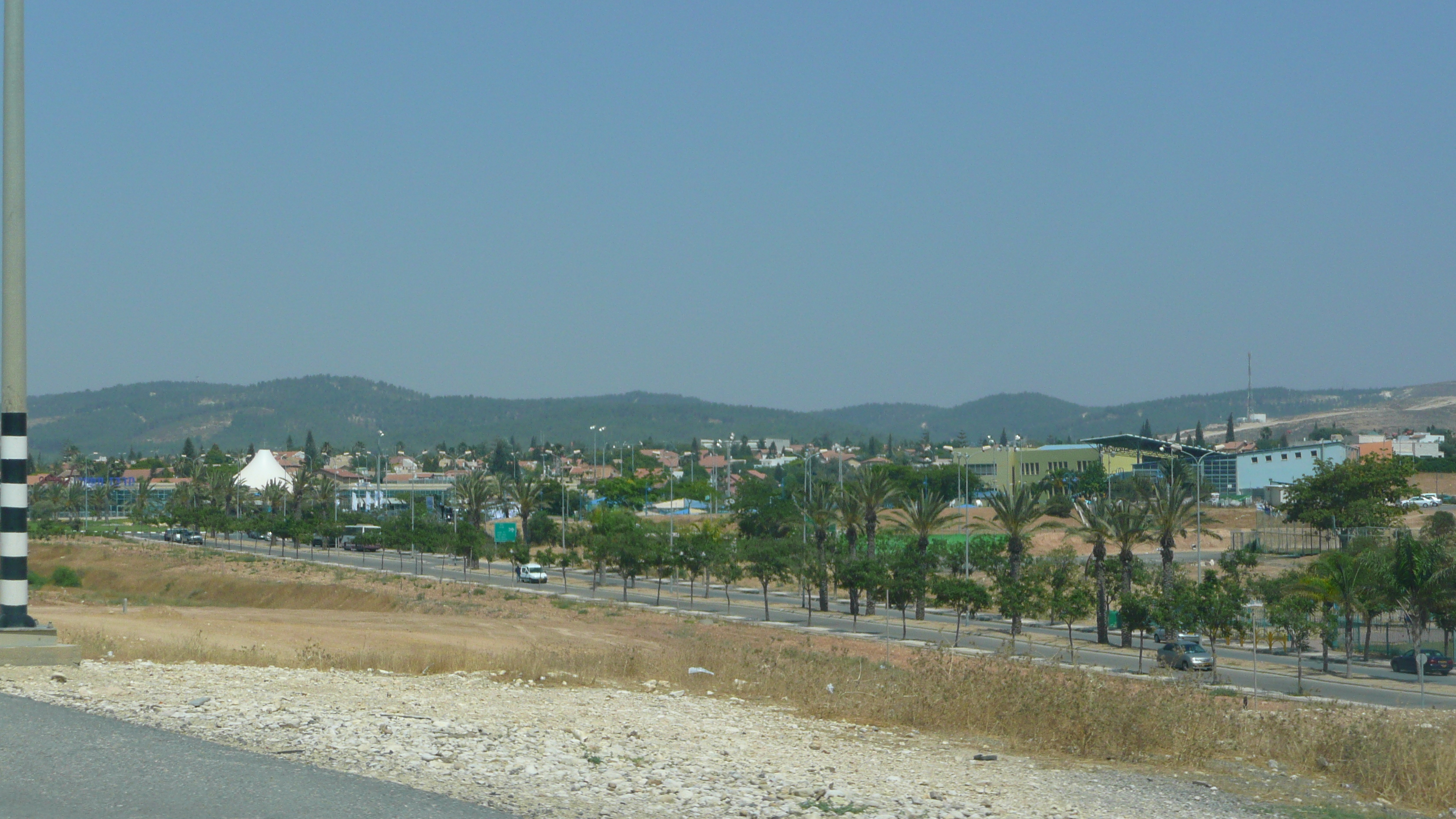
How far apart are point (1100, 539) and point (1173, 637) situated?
6.38 m

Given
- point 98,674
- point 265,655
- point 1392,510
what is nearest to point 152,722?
point 98,674

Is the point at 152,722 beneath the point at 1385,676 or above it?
above

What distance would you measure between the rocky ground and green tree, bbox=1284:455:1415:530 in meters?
86.3

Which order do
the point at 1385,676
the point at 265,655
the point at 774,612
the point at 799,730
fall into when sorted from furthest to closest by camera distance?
the point at 774,612
the point at 1385,676
the point at 265,655
the point at 799,730

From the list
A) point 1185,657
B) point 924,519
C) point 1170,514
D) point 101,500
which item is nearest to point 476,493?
point 924,519

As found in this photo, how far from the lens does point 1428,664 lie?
41500mm

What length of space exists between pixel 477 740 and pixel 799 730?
154 inches

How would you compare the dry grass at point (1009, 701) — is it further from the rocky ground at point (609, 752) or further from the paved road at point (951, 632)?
the paved road at point (951, 632)

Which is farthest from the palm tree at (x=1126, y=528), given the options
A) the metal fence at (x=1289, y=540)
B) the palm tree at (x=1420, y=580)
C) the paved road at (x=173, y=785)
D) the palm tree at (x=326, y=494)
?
the palm tree at (x=326, y=494)

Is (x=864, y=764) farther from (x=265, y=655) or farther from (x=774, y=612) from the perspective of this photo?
(x=774, y=612)

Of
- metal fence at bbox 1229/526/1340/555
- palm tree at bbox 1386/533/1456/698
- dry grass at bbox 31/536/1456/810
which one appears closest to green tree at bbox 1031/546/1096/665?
palm tree at bbox 1386/533/1456/698

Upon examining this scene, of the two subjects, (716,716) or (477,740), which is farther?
(716,716)

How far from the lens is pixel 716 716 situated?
13.3m

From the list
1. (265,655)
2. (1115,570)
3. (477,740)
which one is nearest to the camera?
(477,740)
